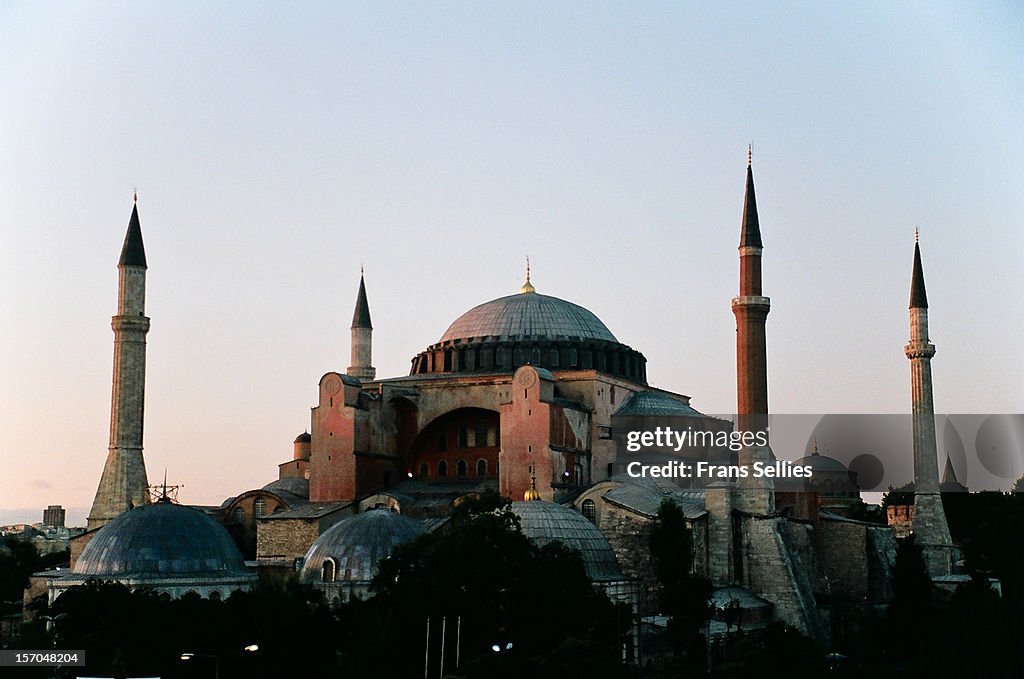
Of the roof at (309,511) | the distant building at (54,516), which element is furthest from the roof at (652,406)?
the distant building at (54,516)

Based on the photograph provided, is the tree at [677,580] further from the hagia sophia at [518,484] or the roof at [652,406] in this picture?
the roof at [652,406]

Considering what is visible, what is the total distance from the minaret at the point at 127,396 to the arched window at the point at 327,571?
6476 millimetres

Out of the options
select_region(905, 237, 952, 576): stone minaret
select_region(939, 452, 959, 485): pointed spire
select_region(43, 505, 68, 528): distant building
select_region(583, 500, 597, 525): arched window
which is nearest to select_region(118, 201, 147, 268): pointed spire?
select_region(583, 500, 597, 525): arched window

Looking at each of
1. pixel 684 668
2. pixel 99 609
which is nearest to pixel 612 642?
pixel 684 668

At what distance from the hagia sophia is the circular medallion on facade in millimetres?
28

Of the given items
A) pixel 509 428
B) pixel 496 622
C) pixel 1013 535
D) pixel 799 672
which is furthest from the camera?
pixel 1013 535

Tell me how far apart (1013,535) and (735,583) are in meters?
8.60

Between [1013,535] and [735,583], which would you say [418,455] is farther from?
[1013,535]

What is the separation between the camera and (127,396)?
98.6ft

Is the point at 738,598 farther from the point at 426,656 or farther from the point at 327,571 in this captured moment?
the point at 426,656

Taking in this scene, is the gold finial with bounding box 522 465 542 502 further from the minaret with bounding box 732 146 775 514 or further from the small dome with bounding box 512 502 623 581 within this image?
the minaret with bounding box 732 146 775 514

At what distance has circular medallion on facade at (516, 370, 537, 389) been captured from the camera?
2894 cm

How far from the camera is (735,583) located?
87.3 ft

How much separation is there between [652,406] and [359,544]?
939 centimetres
